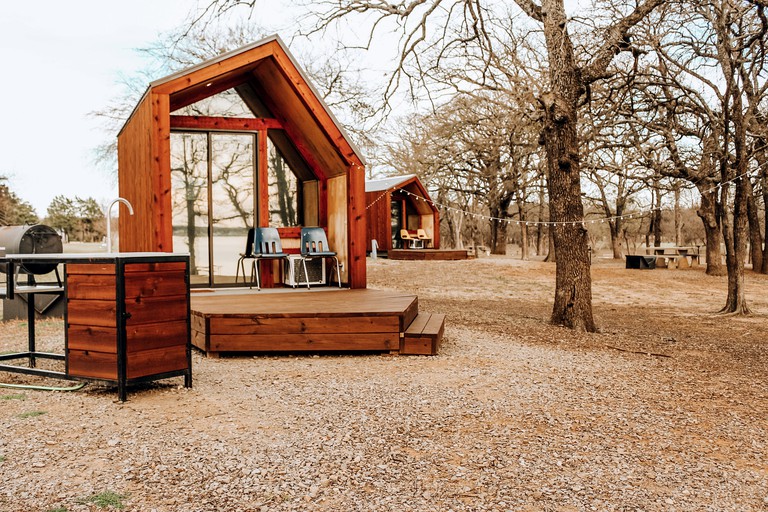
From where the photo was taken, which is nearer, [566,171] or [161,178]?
[161,178]

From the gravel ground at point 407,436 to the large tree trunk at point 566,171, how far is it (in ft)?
6.04

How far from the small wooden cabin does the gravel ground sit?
18.0 meters

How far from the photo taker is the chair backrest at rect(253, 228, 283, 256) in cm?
934

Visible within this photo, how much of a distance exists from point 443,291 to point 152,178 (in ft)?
28.3

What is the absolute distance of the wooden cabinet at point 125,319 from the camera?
15.0 ft

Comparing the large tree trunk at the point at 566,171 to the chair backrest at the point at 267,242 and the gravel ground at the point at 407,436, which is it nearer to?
the gravel ground at the point at 407,436

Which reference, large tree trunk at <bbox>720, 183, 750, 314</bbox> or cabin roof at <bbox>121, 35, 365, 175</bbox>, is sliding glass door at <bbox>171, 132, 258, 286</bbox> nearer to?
cabin roof at <bbox>121, 35, 365, 175</bbox>

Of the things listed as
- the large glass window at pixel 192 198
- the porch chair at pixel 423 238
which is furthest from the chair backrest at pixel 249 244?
the porch chair at pixel 423 238

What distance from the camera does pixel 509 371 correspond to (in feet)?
19.9

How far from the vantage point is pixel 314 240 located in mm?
9656

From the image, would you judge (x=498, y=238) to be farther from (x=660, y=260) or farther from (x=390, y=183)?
(x=660, y=260)

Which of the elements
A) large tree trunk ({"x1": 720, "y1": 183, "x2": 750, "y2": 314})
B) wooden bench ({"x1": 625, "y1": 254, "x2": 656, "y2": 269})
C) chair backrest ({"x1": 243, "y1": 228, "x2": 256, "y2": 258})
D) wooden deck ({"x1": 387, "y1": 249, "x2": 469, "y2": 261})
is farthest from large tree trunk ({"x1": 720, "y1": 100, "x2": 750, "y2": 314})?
wooden deck ({"x1": 387, "y1": 249, "x2": 469, "y2": 261})

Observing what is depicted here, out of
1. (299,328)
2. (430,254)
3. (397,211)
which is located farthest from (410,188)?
(299,328)

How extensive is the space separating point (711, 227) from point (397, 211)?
40.1 ft
